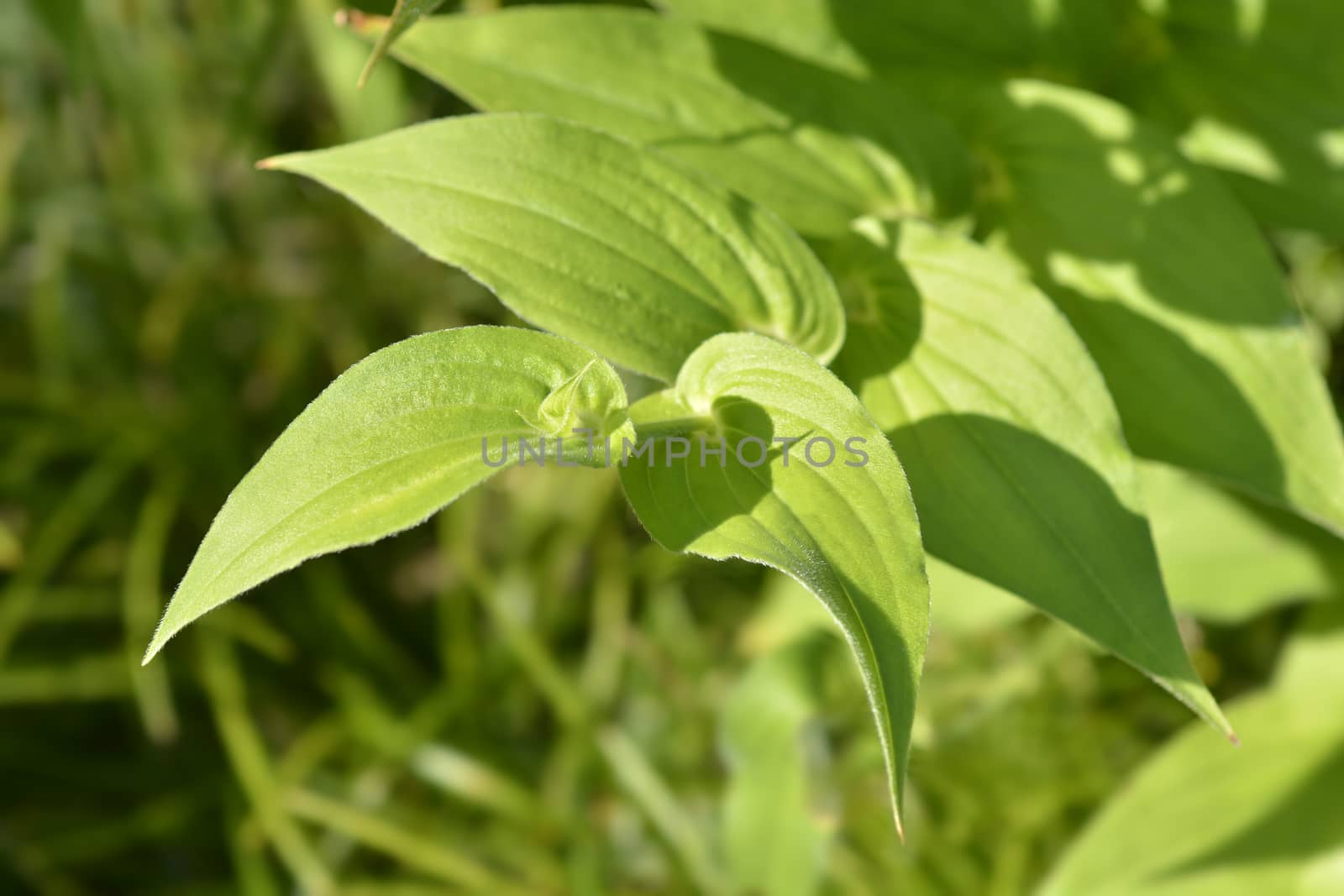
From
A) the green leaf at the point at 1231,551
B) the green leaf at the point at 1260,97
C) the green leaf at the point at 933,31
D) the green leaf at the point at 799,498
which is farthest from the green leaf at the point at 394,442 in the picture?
the green leaf at the point at 1231,551

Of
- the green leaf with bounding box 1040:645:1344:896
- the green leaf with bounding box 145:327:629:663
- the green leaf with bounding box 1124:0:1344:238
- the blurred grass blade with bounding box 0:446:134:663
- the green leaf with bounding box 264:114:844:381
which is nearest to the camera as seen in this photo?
the green leaf with bounding box 145:327:629:663

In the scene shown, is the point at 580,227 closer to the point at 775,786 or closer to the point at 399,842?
the point at 775,786

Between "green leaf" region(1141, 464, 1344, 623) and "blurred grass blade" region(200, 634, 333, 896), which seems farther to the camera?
"blurred grass blade" region(200, 634, 333, 896)

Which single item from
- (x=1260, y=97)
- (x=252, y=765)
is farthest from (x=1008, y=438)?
(x=252, y=765)

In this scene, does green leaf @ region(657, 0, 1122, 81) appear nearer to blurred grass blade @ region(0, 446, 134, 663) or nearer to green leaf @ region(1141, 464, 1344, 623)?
green leaf @ region(1141, 464, 1344, 623)

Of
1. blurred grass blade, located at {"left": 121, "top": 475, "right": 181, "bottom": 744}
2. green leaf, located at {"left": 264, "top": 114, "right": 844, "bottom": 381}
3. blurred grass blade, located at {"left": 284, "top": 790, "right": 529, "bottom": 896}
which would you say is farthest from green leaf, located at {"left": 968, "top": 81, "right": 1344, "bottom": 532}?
blurred grass blade, located at {"left": 121, "top": 475, "right": 181, "bottom": 744}

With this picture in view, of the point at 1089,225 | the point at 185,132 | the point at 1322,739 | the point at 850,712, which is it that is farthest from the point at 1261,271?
the point at 185,132
